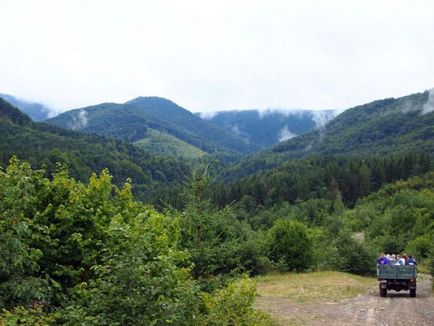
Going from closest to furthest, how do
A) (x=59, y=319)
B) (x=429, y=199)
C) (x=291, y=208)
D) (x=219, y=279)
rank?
(x=59, y=319)
(x=219, y=279)
(x=429, y=199)
(x=291, y=208)

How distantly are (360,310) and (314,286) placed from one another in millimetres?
8178

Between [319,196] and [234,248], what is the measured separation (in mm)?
103315

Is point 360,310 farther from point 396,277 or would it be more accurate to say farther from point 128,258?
point 128,258

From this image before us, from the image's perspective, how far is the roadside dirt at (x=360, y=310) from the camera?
61.8 ft

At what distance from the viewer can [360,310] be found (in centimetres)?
2130

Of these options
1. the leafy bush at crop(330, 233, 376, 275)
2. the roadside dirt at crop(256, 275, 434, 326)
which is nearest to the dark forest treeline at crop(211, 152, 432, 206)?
the leafy bush at crop(330, 233, 376, 275)

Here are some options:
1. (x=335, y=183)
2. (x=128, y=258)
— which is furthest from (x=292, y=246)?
(x=335, y=183)

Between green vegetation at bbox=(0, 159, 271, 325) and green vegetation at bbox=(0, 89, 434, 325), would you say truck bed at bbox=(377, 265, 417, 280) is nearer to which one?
green vegetation at bbox=(0, 89, 434, 325)

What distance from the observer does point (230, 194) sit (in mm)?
122500

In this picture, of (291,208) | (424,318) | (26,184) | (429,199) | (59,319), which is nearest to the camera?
(26,184)

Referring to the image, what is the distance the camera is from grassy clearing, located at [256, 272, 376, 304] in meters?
25.6

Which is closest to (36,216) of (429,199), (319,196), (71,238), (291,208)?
(71,238)

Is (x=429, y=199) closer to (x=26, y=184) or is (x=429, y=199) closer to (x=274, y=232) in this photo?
(x=274, y=232)

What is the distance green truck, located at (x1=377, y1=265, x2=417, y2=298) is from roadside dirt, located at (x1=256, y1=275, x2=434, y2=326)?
565mm
